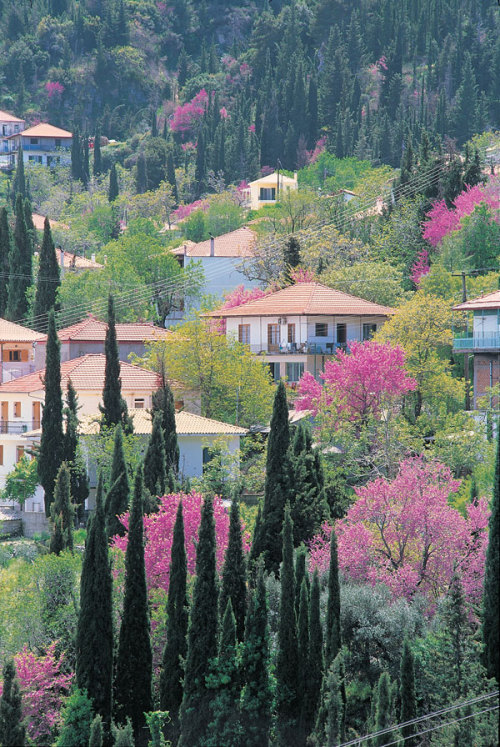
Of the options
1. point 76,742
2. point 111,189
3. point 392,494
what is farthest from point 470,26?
point 76,742

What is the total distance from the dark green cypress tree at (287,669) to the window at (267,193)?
91155mm

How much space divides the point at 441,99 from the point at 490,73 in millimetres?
11944

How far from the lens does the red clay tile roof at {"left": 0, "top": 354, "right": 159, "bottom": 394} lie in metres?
69.8

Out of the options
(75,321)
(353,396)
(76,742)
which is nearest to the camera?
(76,742)

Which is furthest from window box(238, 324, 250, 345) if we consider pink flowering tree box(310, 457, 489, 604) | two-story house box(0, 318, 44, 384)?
pink flowering tree box(310, 457, 489, 604)

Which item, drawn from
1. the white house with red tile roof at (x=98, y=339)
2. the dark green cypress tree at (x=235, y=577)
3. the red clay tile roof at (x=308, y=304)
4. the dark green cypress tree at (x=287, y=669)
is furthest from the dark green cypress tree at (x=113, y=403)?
the dark green cypress tree at (x=287, y=669)

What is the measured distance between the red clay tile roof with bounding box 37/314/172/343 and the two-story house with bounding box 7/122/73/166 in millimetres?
82993

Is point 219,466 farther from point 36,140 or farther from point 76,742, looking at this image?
point 36,140

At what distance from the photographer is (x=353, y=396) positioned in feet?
195

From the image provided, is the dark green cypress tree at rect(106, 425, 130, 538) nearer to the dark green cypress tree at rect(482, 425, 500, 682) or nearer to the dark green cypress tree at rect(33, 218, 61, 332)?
the dark green cypress tree at rect(482, 425, 500, 682)

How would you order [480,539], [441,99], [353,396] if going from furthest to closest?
[441,99]
[353,396]
[480,539]

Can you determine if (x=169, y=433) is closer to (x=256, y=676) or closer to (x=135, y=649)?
(x=135, y=649)

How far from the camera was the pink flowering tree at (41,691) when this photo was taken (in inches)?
1657

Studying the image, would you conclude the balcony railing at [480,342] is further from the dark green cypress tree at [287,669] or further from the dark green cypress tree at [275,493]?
the dark green cypress tree at [287,669]
